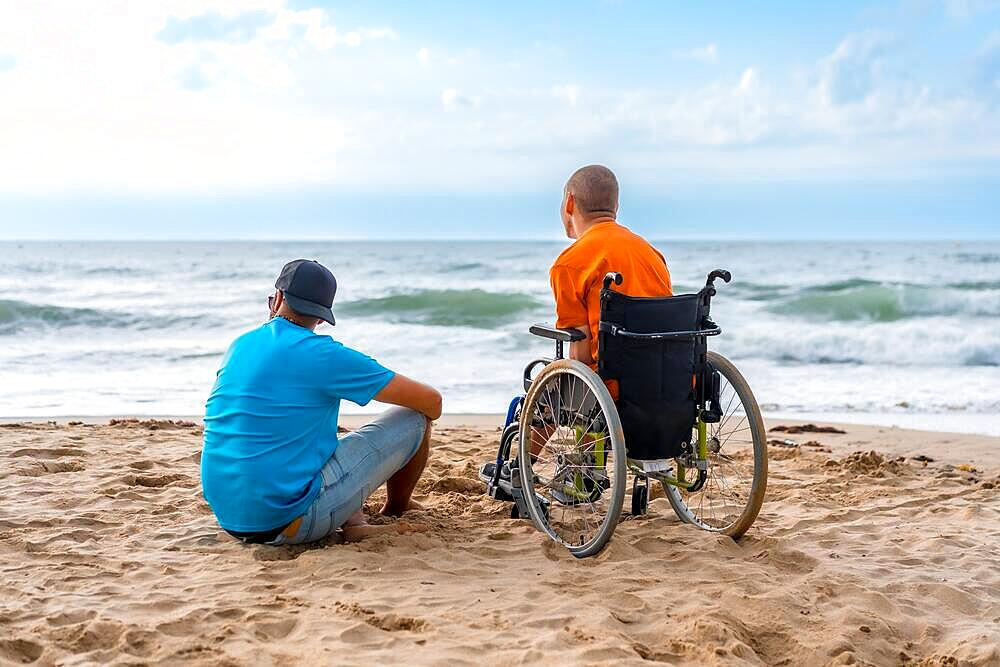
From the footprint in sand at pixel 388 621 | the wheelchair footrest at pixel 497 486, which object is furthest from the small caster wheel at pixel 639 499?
the footprint in sand at pixel 388 621

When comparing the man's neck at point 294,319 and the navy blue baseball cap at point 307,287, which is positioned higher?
the navy blue baseball cap at point 307,287

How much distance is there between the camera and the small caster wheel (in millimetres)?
3855

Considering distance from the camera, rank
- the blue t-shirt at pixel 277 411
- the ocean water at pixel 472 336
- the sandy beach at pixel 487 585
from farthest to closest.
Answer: the ocean water at pixel 472 336, the blue t-shirt at pixel 277 411, the sandy beach at pixel 487 585

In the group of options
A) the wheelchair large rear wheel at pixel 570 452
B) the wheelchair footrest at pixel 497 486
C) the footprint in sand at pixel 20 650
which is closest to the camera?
the footprint in sand at pixel 20 650

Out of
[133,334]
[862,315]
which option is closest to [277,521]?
[133,334]

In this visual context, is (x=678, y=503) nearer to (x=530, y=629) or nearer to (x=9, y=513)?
(x=530, y=629)

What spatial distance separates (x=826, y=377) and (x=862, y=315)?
386 inches

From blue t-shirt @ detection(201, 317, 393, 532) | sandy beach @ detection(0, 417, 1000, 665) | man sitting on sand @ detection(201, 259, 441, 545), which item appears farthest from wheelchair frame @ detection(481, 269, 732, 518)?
blue t-shirt @ detection(201, 317, 393, 532)

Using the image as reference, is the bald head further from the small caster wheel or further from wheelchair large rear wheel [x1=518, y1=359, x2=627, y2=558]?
the small caster wheel

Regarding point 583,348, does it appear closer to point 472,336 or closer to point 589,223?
point 589,223

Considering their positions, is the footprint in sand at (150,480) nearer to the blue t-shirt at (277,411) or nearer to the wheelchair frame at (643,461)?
the blue t-shirt at (277,411)

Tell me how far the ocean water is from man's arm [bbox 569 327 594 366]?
4.27m

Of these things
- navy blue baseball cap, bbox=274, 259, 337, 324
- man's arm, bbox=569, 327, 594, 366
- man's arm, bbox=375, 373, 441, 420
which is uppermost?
navy blue baseball cap, bbox=274, 259, 337, 324

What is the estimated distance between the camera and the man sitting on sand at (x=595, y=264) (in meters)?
3.37
